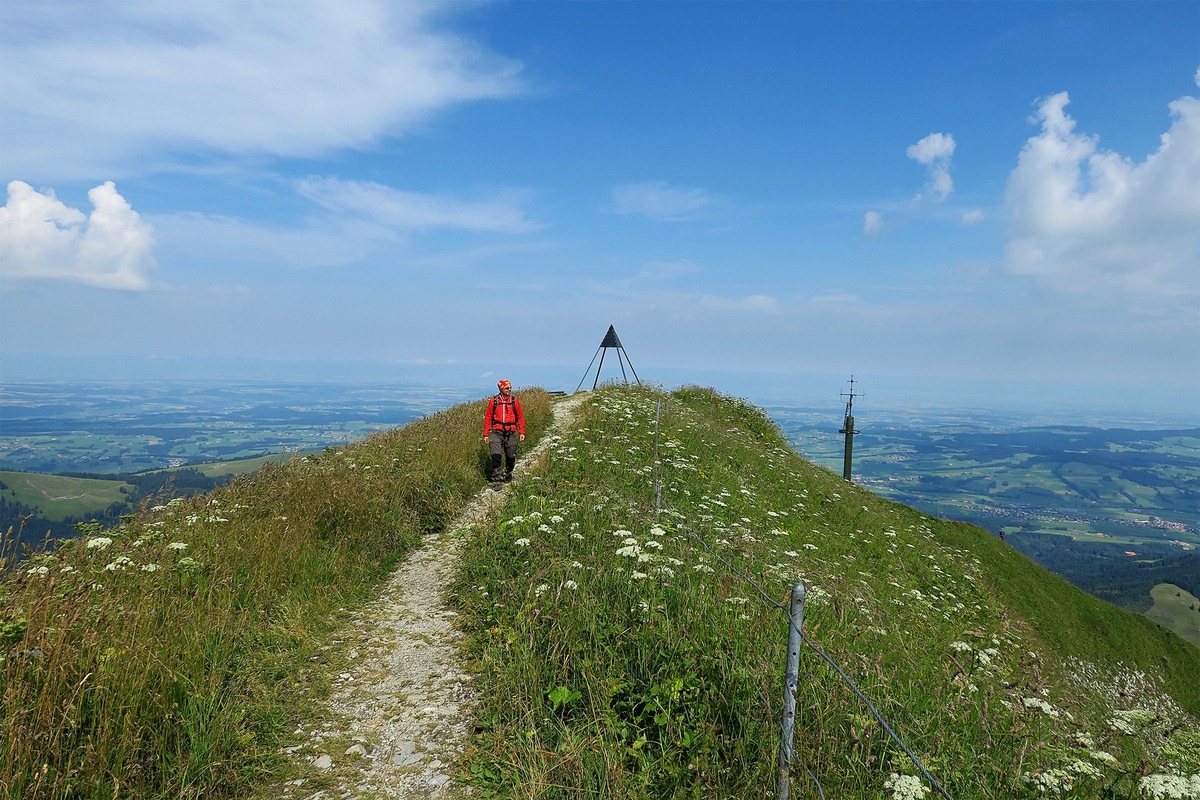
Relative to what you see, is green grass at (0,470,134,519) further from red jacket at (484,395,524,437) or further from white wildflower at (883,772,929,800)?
white wildflower at (883,772,929,800)

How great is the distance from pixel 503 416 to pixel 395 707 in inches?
346

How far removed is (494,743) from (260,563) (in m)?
4.41

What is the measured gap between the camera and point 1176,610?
77.4 m

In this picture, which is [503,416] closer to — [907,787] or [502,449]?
[502,449]

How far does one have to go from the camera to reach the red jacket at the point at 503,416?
1350 centimetres

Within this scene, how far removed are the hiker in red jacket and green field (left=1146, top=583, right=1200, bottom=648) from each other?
8679 centimetres

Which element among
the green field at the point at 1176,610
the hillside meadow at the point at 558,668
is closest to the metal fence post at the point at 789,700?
the hillside meadow at the point at 558,668

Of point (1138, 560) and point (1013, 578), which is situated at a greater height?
point (1013, 578)

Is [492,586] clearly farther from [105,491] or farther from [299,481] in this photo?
[105,491]

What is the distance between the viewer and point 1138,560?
133 metres

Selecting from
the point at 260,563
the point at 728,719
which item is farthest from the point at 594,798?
the point at 260,563

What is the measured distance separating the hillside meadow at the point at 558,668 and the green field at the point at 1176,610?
87249 mm

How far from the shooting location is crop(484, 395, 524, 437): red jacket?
13500 mm

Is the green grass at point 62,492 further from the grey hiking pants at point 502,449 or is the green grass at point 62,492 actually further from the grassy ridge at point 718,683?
the grassy ridge at point 718,683
